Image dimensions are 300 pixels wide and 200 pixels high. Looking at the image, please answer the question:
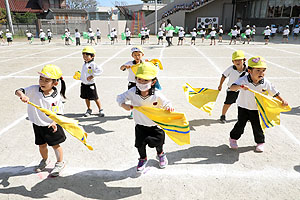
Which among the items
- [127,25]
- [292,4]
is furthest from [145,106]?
[127,25]

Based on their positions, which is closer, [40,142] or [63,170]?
[40,142]

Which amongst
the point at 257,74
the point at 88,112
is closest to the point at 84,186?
the point at 88,112

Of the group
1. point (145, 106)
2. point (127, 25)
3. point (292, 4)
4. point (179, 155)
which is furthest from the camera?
point (127, 25)

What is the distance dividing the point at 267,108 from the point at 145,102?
2049 mm

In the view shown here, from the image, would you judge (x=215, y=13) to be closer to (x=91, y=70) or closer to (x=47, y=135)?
(x=91, y=70)

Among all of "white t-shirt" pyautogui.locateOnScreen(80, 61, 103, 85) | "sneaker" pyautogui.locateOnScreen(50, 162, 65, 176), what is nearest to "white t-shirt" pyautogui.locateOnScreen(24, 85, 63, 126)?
"sneaker" pyautogui.locateOnScreen(50, 162, 65, 176)

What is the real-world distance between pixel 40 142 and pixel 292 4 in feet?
115

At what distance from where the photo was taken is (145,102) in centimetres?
314

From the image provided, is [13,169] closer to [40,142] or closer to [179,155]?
[40,142]

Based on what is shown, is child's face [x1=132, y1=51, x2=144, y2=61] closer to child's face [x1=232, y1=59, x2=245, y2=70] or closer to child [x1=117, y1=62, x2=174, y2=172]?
child [x1=117, y1=62, x2=174, y2=172]

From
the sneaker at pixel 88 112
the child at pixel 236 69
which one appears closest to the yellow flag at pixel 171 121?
the child at pixel 236 69

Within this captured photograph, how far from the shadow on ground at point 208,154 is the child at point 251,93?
150mm

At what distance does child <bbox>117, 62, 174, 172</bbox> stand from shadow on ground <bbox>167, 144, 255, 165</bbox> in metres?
0.54

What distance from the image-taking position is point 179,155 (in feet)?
12.9
